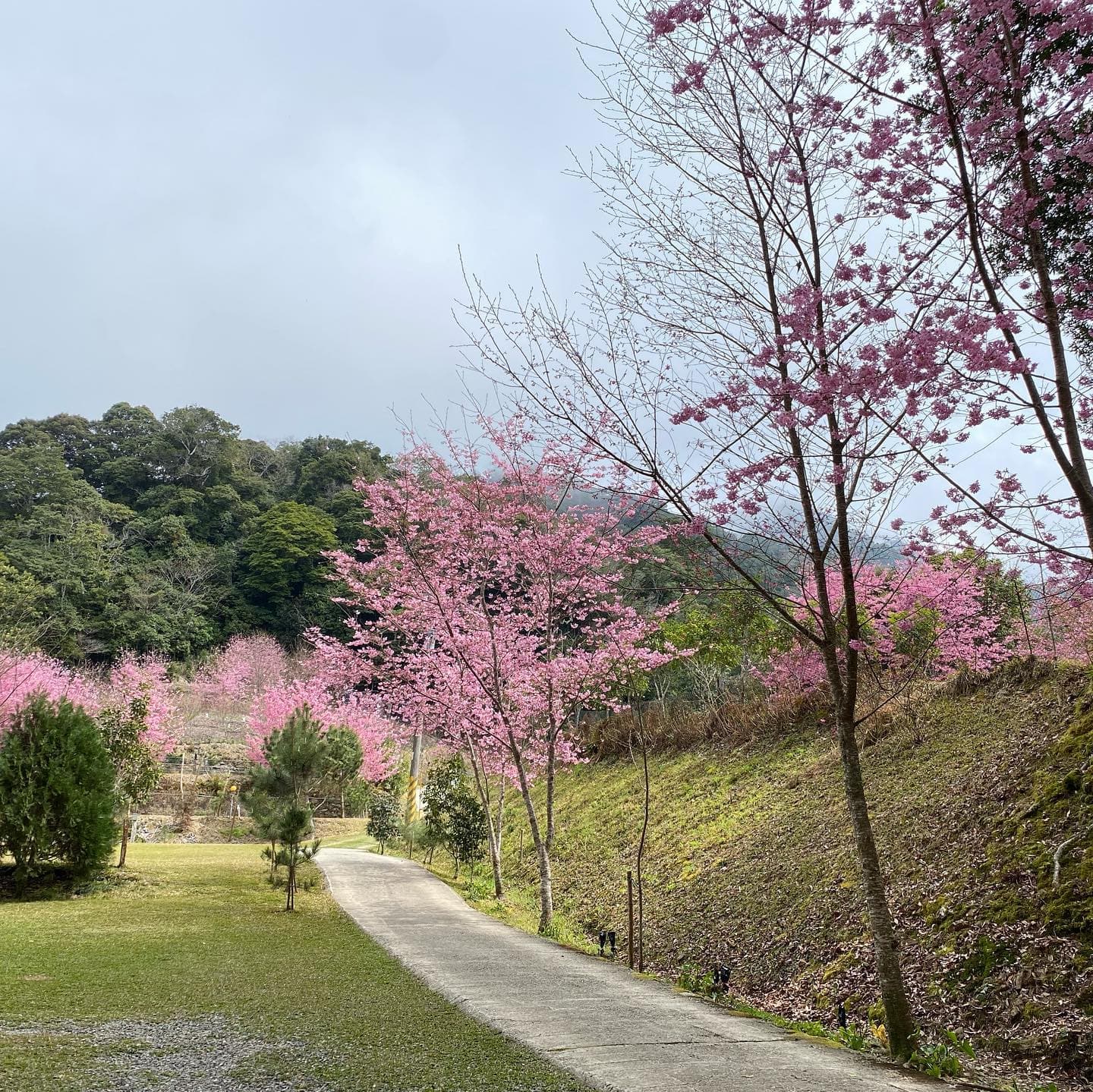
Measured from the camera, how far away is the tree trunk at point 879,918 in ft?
13.6

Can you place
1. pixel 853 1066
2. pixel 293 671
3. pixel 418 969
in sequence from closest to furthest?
pixel 853 1066, pixel 418 969, pixel 293 671

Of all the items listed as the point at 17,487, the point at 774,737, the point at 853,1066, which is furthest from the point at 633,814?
A: the point at 17,487

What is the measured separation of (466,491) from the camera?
34.7ft

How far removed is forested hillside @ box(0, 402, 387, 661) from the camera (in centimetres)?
3095

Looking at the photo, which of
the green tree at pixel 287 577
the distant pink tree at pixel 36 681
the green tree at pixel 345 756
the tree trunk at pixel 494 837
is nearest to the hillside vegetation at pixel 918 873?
the tree trunk at pixel 494 837

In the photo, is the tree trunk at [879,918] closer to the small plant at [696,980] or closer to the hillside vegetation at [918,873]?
the hillside vegetation at [918,873]

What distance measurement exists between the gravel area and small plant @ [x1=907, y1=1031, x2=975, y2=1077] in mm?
2982

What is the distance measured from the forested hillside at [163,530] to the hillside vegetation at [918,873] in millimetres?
20981

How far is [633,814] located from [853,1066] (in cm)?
920

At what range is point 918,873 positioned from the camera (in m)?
6.16

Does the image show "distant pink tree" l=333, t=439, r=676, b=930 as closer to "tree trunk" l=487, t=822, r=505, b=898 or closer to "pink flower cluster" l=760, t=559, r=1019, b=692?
"tree trunk" l=487, t=822, r=505, b=898

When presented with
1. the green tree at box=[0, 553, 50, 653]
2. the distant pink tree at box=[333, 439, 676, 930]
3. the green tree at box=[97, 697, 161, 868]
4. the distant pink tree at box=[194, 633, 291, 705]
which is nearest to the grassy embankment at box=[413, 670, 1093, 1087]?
the distant pink tree at box=[333, 439, 676, 930]

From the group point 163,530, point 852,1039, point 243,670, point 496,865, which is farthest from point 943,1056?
point 163,530

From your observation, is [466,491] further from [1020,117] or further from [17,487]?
[17,487]
